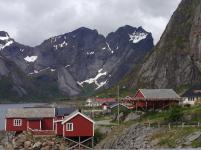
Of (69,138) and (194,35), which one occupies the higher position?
(194,35)

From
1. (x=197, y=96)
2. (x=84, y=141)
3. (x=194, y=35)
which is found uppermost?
(x=194, y=35)

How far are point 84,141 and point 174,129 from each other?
15175 mm

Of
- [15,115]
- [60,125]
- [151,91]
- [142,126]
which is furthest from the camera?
[151,91]

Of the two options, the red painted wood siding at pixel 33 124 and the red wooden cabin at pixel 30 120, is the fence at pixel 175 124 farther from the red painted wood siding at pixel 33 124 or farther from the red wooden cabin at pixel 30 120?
the red painted wood siding at pixel 33 124

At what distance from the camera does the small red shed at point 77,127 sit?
261ft

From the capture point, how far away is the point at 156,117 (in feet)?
281

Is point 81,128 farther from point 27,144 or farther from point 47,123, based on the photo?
point 47,123

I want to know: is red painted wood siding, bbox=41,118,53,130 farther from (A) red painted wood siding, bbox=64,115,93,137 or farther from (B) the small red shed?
(A) red painted wood siding, bbox=64,115,93,137

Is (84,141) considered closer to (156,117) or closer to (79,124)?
(79,124)

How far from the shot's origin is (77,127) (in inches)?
3147

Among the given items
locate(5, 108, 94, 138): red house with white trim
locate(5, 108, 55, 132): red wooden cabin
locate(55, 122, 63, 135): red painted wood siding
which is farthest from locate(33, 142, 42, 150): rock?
locate(5, 108, 55, 132): red wooden cabin

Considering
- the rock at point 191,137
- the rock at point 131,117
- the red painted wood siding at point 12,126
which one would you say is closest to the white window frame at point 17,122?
the red painted wood siding at point 12,126

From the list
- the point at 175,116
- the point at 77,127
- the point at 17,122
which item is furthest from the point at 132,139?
the point at 17,122

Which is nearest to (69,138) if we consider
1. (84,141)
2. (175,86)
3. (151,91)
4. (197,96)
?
(84,141)
